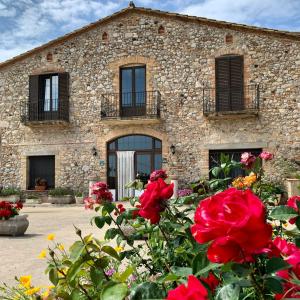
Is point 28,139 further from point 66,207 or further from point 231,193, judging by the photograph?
point 231,193

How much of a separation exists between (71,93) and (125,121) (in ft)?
8.86

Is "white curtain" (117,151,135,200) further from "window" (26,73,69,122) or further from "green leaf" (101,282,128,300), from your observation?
"green leaf" (101,282,128,300)

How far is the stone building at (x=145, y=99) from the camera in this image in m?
13.1

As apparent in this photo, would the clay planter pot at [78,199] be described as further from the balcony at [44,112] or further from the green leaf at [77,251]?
the green leaf at [77,251]

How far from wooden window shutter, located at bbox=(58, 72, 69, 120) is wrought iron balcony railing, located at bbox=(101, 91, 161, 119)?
61.0 inches

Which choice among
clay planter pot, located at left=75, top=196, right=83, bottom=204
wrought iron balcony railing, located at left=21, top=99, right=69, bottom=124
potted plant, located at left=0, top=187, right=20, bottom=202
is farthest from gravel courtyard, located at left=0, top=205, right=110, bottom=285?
wrought iron balcony railing, located at left=21, top=99, right=69, bottom=124

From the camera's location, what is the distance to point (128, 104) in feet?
47.8

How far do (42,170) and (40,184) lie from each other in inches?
24.3

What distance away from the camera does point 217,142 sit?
44.2 feet

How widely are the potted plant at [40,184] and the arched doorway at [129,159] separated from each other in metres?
2.71

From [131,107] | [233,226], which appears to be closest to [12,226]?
[233,226]

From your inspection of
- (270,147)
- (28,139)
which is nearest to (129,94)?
(28,139)

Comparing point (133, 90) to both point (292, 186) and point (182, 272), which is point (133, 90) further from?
point (182, 272)

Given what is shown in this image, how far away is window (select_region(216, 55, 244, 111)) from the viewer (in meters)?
13.4
